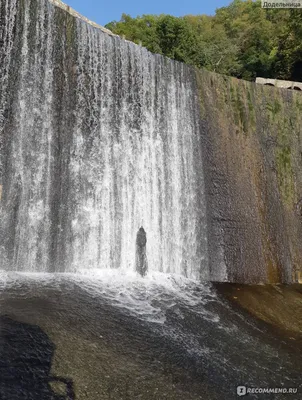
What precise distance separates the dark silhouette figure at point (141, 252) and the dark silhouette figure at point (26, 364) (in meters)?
4.32

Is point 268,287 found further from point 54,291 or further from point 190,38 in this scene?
point 190,38

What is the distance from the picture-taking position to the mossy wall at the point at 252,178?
32.9 feet

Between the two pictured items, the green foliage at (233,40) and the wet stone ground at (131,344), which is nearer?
the wet stone ground at (131,344)

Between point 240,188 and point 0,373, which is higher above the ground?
point 240,188

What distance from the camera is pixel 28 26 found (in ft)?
28.8

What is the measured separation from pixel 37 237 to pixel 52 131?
2330mm

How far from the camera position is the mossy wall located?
10031 mm

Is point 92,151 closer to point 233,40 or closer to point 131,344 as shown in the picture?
point 131,344

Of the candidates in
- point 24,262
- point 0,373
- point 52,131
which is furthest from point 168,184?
point 0,373

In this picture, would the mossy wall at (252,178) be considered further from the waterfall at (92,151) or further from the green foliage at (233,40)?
the green foliage at (233,40)

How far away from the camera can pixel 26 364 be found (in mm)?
4125

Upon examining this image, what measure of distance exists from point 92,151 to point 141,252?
101 inches

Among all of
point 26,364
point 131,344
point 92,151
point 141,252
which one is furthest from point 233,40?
point 26,364

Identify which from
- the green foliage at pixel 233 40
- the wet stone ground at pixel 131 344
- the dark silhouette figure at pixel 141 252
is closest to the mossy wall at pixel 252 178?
the dark silhouette figure at pixel 141 252
